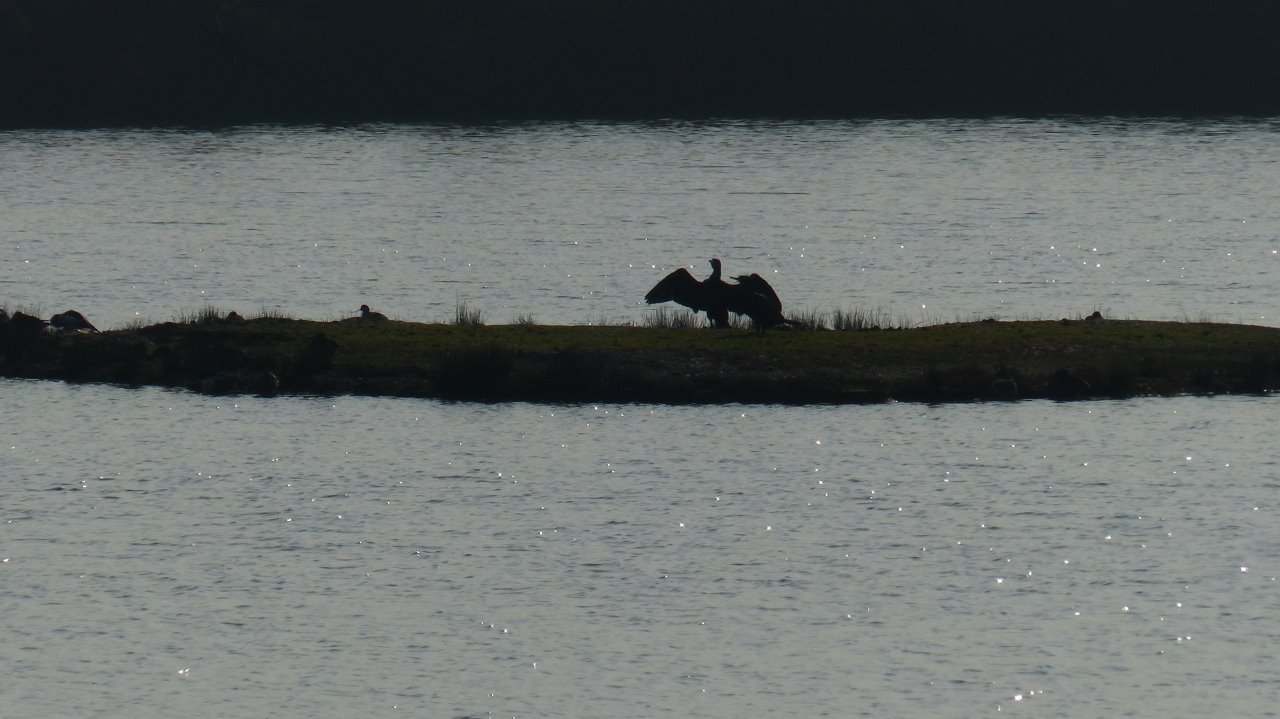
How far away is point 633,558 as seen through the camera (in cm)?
3275

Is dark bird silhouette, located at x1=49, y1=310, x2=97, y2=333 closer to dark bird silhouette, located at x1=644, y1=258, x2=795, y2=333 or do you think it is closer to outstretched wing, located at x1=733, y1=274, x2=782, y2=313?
dark bird silhouette, located at x1=644, y1=258, x2=795, y2=333

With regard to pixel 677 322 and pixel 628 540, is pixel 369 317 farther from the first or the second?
pixel 628 540

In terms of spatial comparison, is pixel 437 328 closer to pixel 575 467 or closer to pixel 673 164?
pixel 575 467

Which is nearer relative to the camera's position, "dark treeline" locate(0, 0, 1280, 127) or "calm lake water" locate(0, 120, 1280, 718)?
"calm lake water" locate(0, 120, 1280, 718)

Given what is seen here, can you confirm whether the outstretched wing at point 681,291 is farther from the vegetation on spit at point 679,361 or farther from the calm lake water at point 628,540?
the calm lake water at point 628,540

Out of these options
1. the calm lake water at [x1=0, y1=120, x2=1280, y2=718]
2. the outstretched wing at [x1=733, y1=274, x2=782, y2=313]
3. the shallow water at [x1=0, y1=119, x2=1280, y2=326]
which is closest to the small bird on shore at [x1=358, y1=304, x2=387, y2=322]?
the shallow water at [x1=0, y1=119, x2=1280, y2=326]

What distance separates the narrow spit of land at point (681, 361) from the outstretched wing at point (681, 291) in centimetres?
77

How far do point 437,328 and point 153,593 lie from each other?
62.1ft

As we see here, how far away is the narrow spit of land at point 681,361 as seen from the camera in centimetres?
4431

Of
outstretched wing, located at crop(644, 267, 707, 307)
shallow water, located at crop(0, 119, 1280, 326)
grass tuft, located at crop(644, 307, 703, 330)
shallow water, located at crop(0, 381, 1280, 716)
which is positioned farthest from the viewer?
shallow water, located at crop(0, 119, 1280, 326)

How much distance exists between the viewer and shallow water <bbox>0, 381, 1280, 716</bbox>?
2655cm

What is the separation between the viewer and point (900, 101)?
156 meters

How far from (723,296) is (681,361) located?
3.04m

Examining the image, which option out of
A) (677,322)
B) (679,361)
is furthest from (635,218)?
(679,361)
